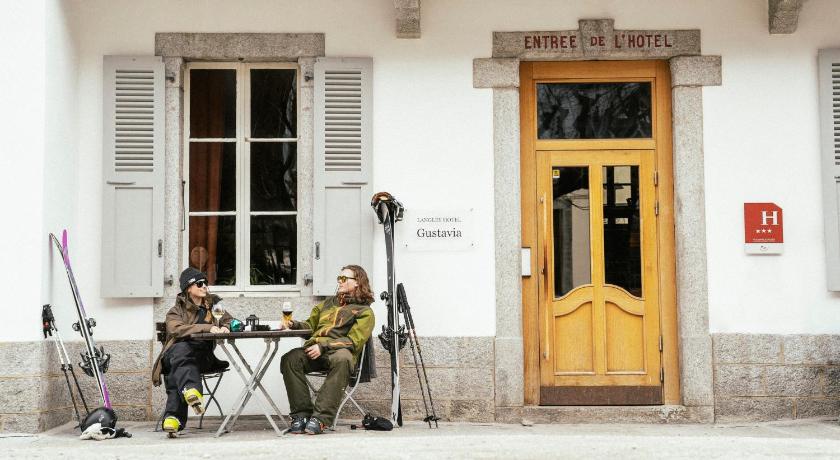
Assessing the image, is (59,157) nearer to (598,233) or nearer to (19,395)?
(19,395)

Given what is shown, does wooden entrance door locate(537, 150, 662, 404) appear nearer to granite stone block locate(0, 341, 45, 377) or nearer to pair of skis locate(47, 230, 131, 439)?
pair of skis locate(47, 230, 131, 439)

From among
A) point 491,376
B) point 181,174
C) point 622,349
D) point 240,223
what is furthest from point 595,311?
point 181,174

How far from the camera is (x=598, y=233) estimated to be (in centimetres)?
800

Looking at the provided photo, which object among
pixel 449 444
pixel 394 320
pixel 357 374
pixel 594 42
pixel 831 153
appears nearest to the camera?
pixel 449 444

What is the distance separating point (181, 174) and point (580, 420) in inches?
135

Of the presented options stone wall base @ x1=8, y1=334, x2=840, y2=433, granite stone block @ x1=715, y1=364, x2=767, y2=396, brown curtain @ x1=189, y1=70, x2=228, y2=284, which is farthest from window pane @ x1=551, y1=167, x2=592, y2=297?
brown curtain @ x1=189, y1=70, x2=228, y2=284

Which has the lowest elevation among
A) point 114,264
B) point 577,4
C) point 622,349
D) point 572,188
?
point 622,349

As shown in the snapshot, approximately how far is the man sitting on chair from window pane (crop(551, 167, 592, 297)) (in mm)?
1570

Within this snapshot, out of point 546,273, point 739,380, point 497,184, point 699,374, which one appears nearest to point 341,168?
point 497,184

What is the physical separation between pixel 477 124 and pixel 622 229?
52.6 inches

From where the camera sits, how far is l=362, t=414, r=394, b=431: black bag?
7.10 m

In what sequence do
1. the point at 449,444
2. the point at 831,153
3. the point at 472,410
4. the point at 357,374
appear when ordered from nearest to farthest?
1. the point at 449,444
2. the point at 357,374
3. the point at 472,410
4. the point at 831,153

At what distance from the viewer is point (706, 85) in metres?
7.91

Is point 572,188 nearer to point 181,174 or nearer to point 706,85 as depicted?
point 706,85
